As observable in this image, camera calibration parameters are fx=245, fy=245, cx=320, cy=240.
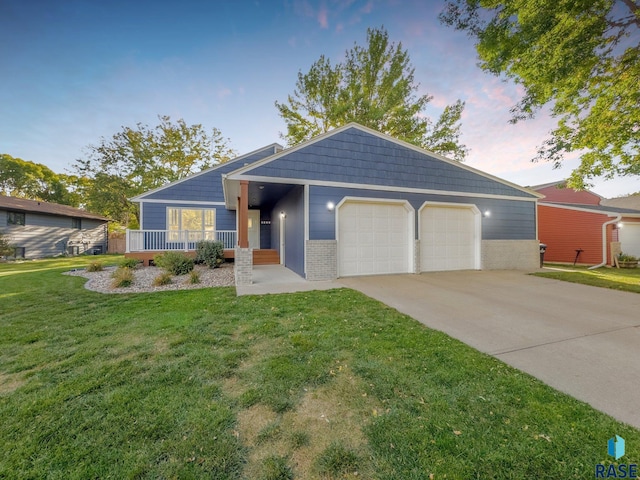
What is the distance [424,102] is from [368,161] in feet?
35.9

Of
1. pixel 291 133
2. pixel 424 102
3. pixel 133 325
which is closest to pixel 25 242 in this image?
pixel 291 133

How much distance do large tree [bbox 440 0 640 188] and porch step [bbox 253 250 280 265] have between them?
11083 mm

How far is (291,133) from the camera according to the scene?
1741cm

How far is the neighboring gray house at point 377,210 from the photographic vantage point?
7.56m

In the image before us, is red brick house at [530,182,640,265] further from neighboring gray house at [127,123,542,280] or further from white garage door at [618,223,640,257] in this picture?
neighboring gray house at [127,123,542,280]

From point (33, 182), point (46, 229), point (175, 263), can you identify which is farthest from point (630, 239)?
point (33, 182)

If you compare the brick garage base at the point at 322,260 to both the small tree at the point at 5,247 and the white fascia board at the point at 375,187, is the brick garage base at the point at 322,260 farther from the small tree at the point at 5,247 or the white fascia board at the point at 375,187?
the small tree at the point at 5,247

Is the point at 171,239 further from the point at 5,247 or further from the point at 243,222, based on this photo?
the point at 5,247

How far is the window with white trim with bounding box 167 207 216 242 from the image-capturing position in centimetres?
1212

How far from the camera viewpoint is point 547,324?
409 cm

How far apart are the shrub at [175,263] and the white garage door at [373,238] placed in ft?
18.1

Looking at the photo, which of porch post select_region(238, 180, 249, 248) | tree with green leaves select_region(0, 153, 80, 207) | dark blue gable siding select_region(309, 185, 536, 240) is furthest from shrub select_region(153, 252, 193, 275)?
tree with green leaves select_region(0, 153, 80, 207)

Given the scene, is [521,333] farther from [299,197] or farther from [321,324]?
[299,197]

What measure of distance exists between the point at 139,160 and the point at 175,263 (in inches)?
664
